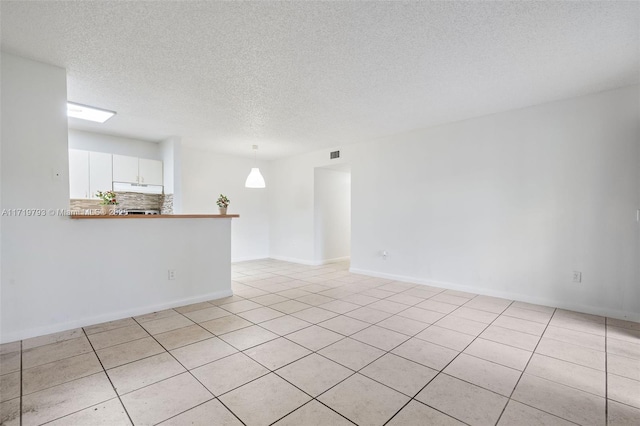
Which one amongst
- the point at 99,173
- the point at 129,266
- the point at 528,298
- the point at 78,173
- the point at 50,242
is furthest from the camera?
the point at 99,173

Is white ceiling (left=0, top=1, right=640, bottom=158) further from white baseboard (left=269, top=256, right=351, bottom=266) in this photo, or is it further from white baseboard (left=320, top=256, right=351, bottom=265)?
white baseboard (left=320, top=256, right=351, bottom=265)

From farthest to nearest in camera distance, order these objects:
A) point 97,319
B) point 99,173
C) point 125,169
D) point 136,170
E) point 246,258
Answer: point 246,258, point 136,170, point 125,169, point 99,173, point 97,319

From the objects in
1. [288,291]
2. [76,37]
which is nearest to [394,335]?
[288,291]

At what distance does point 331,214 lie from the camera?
679 cm

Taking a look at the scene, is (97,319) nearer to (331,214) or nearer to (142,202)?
(142,202)

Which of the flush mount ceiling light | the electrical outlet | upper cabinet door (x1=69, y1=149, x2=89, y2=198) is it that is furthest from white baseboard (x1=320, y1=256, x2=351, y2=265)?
the electrical outlet

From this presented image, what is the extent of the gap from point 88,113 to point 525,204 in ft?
19.3

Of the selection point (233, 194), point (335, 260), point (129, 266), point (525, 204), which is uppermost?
point (233, 194)

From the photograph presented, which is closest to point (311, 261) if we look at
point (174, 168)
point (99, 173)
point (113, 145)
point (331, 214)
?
point (331, 214)

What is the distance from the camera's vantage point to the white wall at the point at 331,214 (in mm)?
6512

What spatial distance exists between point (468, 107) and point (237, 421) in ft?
13.4

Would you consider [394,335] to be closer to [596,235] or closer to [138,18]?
[596,235]

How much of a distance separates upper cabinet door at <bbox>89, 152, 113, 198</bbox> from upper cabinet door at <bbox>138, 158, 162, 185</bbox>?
480mm

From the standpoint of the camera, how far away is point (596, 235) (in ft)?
11.0
